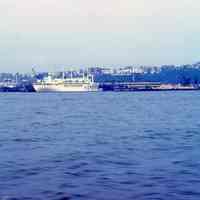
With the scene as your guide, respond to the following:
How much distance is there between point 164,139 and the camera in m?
18.2

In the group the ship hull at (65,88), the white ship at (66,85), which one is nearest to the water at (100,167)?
the ship hull at (65,88)

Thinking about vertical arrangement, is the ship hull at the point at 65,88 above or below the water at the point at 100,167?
below

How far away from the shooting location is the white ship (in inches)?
4835

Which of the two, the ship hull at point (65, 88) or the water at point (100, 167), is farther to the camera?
the ship hull at point (65, 88)

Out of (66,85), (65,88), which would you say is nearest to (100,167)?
(65,88)

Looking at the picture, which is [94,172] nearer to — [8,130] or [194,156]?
[194,156]

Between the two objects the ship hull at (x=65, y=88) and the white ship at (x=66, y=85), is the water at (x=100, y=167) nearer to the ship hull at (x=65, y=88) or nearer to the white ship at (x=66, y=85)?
the ship hull at (x=65, y=88)

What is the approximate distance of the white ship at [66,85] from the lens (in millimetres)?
122812

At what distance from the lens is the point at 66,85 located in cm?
12331

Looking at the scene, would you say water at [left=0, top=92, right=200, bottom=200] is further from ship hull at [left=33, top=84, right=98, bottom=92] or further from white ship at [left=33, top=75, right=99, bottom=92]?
white ship at [left=33, top=75, right=99, bottom=92]

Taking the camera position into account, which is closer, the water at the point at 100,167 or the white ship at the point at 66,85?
the water at the point at 100,167

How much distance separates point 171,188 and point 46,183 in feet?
7.10

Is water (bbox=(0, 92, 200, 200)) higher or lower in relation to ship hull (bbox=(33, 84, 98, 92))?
higher

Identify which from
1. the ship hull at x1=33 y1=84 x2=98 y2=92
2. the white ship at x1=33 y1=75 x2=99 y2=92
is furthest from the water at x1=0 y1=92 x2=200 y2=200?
the white ship at x1=33 y1=75 x2=99 y2=92
